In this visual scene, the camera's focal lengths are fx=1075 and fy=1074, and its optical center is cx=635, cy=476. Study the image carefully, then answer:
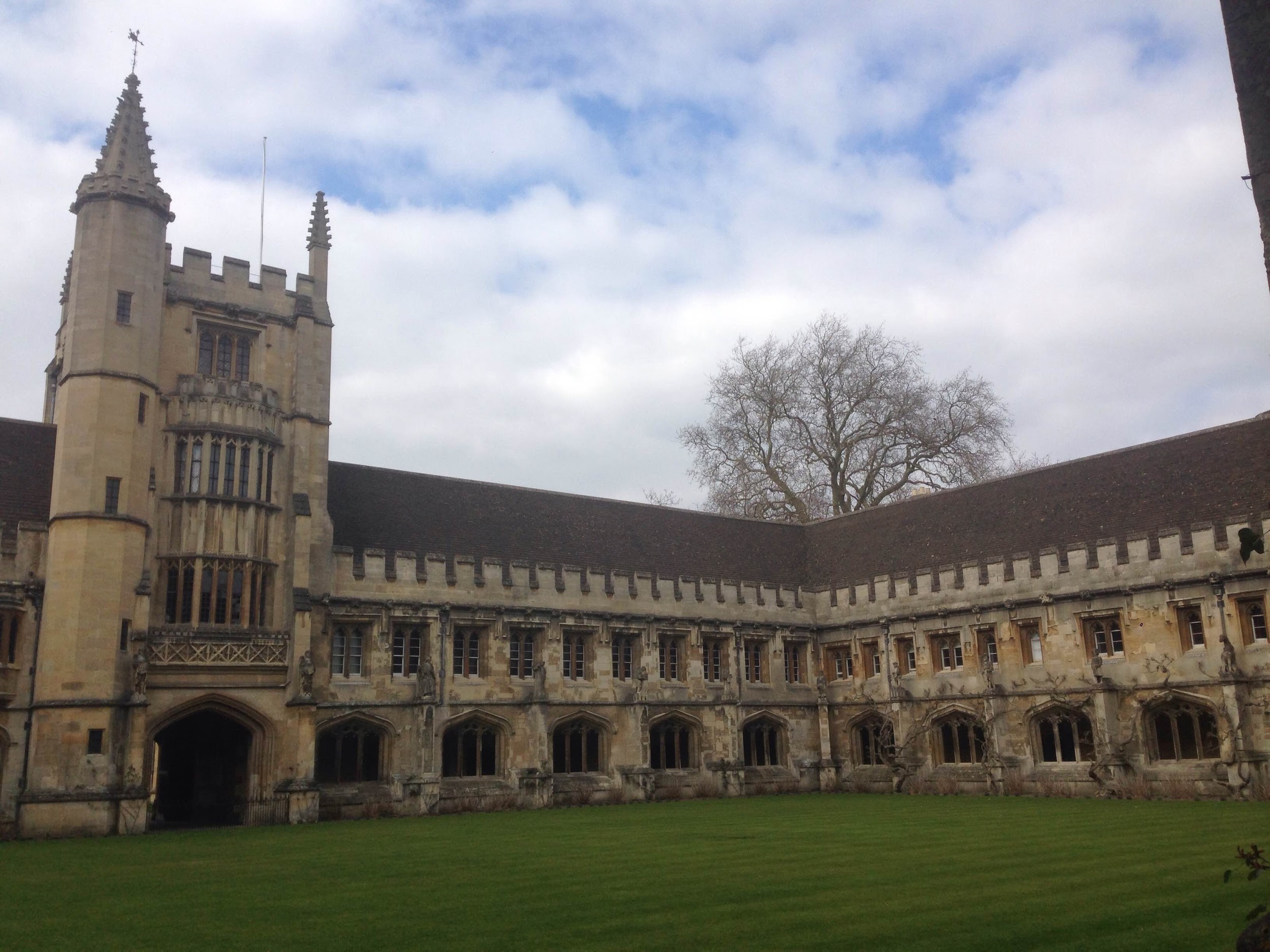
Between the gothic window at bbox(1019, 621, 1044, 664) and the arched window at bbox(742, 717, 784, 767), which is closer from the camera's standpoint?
the gothic window at bbox(1019, 621, 1044, 664)

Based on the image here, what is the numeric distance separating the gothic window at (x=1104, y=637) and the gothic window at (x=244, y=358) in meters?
22.9

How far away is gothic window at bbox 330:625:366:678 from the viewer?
27.4m

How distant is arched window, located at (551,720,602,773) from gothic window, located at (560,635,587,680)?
4.29 feet

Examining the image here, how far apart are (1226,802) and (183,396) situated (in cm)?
2576

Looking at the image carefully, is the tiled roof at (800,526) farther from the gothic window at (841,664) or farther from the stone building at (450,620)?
the gothic window at (841,664)

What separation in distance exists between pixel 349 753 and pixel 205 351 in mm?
10899

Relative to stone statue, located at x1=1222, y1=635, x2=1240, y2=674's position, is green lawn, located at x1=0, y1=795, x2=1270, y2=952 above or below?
below

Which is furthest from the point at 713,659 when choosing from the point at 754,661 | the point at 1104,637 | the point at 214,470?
the point at 214,470

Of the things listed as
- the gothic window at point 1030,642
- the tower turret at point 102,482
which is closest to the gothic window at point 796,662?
the gothic window at point 1030,642

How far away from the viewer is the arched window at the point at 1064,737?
27.7 meters

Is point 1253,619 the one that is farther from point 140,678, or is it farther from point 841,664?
A: point 140,678

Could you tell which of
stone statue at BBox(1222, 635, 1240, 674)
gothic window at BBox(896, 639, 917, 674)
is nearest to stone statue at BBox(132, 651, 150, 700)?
gothic window at BBox(896, 639, 917, 674)

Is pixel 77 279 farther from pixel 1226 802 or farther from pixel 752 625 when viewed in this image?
pixel 1226 802

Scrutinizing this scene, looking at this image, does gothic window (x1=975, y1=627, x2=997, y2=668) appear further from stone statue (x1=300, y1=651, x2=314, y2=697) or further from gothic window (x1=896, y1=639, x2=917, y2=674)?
stone statue (x1=300, y1=651, x2=314, y2=697)
